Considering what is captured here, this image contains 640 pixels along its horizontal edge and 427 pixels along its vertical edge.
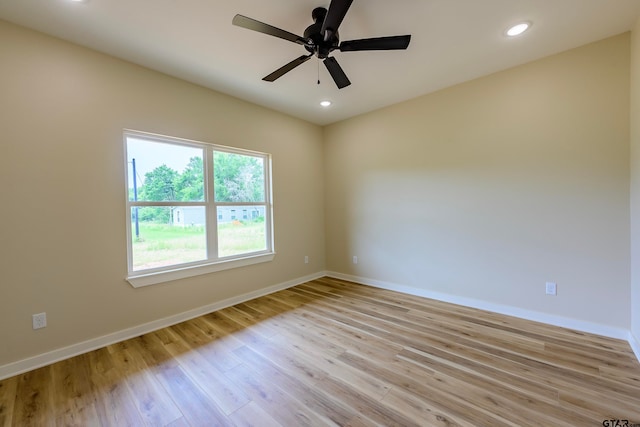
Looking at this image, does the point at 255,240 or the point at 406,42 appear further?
the point at 255,240

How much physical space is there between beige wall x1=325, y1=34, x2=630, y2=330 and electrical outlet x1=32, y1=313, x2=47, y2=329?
12.0 ft

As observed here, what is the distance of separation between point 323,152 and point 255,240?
6.70ft

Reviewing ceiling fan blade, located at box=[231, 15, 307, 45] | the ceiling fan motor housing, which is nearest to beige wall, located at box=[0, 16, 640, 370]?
ceiling fan blade, located at box=[231, 15, 307, 45]

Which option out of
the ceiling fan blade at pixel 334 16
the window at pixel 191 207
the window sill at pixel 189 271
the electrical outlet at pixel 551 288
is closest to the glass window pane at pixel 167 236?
the window at pixel 191 207

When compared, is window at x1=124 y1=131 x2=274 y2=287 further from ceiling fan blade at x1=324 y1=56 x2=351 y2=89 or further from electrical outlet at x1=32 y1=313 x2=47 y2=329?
ceiling fan blade at x1=324 y1=56 x2=351 y2=89

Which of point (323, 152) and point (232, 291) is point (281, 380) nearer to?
point (232, 291)

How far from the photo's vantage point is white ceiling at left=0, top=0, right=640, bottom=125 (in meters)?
1.88

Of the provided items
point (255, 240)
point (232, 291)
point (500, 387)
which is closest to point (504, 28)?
point (500, 387)

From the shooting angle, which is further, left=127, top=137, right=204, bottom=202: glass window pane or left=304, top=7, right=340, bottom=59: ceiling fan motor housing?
left=127, top=137, right=204, bottom=202: glass window pane

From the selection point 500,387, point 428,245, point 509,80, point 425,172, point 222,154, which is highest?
point 509,80

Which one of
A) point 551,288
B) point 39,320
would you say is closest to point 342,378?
point 551,288

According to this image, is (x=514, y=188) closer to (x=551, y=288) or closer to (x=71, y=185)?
(x=551, y=288)

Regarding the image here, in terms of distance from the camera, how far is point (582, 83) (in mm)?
2445

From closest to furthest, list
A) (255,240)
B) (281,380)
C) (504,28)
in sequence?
(281,380) < (504,28) < (255,240)
